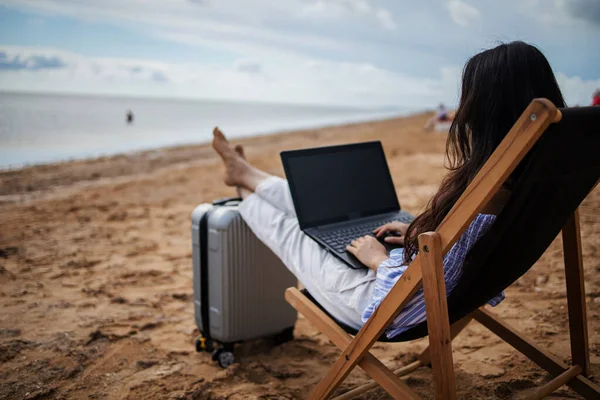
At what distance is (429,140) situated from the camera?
1382cm

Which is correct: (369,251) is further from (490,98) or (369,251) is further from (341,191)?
(490,98)

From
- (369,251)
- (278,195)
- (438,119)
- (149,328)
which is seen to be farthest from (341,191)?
(438,119)

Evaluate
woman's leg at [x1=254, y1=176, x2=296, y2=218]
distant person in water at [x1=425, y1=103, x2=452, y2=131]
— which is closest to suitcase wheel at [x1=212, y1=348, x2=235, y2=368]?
woman's leg at [x1=254, y1=176, x2=296, y2=218]

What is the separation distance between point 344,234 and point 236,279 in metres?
0.71

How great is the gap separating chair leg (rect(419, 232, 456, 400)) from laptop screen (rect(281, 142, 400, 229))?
37.5 inches

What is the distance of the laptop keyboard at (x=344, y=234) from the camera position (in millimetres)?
2139

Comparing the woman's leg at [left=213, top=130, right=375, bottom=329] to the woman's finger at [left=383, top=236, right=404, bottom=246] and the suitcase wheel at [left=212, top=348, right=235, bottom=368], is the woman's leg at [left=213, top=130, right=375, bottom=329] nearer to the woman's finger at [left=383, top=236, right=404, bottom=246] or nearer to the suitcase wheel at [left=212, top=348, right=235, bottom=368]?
the woman's finger at [left=383, top=236, right=404, bottom=246]

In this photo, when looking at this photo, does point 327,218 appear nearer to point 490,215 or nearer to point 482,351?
point 490,215

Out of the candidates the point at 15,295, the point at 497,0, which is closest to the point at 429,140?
the point at 497,0

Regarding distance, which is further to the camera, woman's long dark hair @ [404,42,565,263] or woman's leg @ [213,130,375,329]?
woman's leg @ [213,130,375,329]

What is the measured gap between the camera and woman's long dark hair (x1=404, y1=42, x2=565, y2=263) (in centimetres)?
152

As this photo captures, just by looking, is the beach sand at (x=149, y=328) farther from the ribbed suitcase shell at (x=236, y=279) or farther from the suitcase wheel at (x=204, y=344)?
the ribbed suitcase shell at (x=236, y=279)

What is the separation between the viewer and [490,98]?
1540 mm

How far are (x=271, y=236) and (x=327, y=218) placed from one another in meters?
0.29
